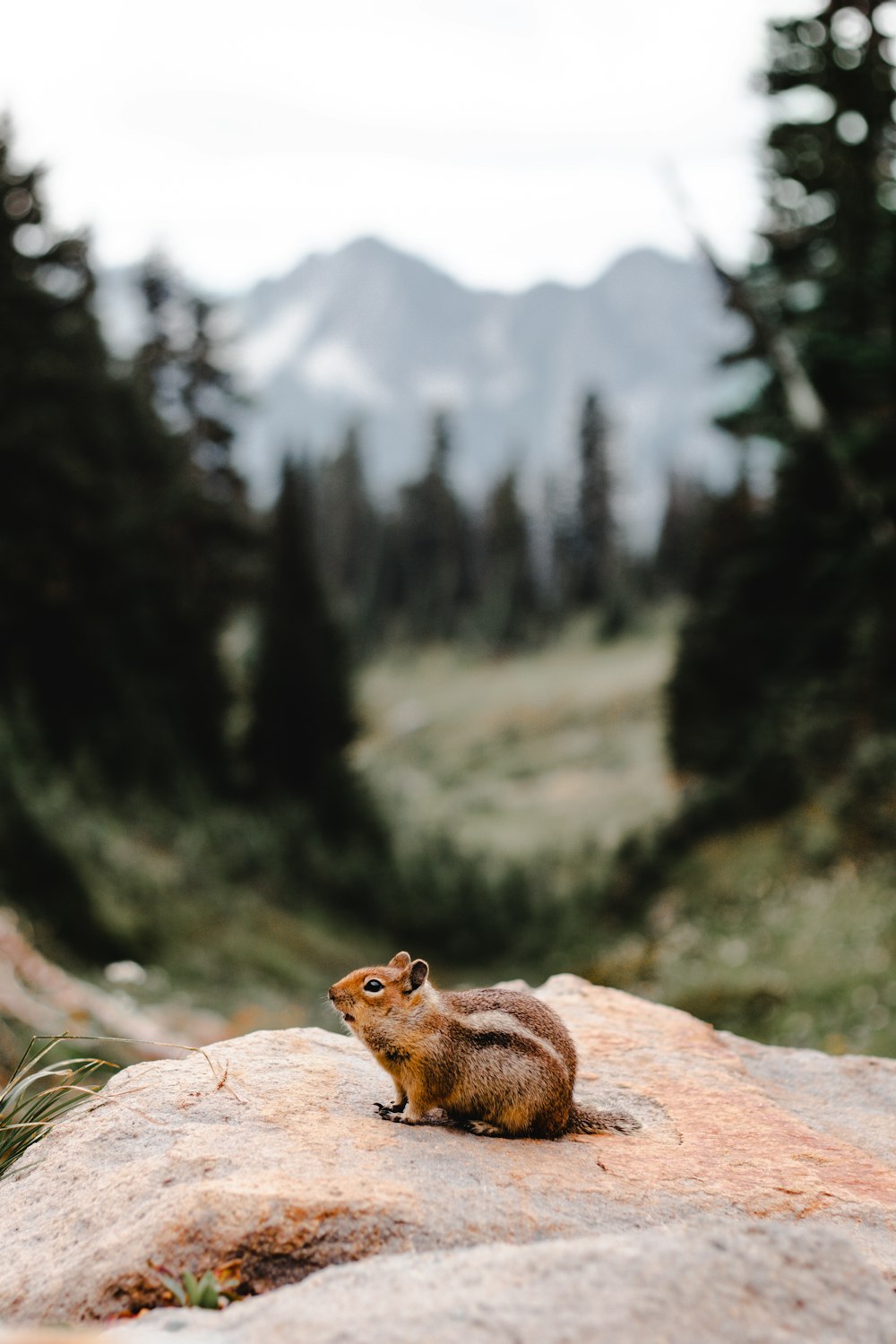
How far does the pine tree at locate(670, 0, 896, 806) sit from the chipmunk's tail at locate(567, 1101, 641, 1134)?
1425 centimetres

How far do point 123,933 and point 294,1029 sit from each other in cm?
964

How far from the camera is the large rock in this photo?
211 cm

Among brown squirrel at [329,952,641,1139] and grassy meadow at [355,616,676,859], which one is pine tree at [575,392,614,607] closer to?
grassy meadow at [355,616,676,859]

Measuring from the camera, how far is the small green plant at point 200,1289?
251 centimetres

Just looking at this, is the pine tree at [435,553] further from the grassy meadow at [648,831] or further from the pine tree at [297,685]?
the pine tree at [297,685]

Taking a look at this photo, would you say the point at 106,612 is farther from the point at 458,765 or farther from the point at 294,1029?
the point at 458,765

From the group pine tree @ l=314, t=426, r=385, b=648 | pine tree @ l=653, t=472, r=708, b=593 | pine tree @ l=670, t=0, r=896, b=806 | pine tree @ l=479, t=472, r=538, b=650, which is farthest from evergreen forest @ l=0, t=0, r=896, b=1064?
pine tree @ l=314, t=426, r=385, b=648

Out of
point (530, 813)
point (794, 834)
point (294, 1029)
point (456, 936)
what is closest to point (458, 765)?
point (530, 813)

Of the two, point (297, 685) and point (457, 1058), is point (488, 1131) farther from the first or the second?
point (297, 685)

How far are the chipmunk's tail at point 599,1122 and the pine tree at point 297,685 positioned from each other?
19.7 meters

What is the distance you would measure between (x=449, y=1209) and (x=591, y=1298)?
817 millimetres

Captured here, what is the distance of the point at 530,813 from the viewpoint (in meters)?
38.2

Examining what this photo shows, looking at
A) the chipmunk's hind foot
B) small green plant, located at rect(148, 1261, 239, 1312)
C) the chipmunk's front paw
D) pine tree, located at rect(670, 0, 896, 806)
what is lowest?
small green plant, located at rect(148, 1261, 239, 1312)

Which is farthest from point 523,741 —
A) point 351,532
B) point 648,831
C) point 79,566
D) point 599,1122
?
point 599,1122
